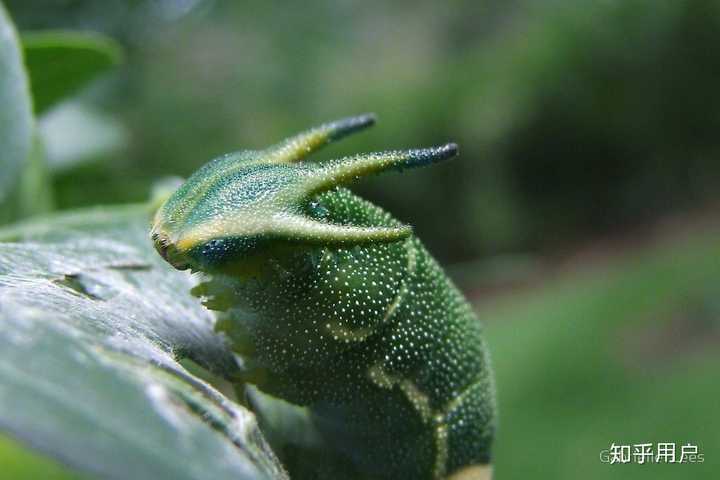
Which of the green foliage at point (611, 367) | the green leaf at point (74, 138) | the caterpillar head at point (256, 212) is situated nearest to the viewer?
the caterpillar head at point (256, 212)

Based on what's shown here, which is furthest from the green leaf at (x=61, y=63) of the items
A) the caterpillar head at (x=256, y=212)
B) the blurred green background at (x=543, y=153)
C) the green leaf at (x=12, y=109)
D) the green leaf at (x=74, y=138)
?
the blurred green background at (x=543, y=153)

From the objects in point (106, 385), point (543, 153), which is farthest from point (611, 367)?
point (106, 385)

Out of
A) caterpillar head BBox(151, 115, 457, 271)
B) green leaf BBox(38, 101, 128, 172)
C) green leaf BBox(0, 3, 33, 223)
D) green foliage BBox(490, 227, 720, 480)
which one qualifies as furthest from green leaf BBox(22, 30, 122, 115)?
green foliage BBox(490, 227, 720, 480)

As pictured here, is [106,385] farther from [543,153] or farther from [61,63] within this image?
[543,153]

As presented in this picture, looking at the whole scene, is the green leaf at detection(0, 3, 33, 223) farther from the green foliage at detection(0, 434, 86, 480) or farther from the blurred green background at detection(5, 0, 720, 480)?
the blurred green background at detection(5, 0, 720, 480)

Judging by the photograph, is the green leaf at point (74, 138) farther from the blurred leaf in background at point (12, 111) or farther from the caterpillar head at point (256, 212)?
the caterpillar head at point (256, 212)

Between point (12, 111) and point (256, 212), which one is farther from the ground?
point (12, 111)
